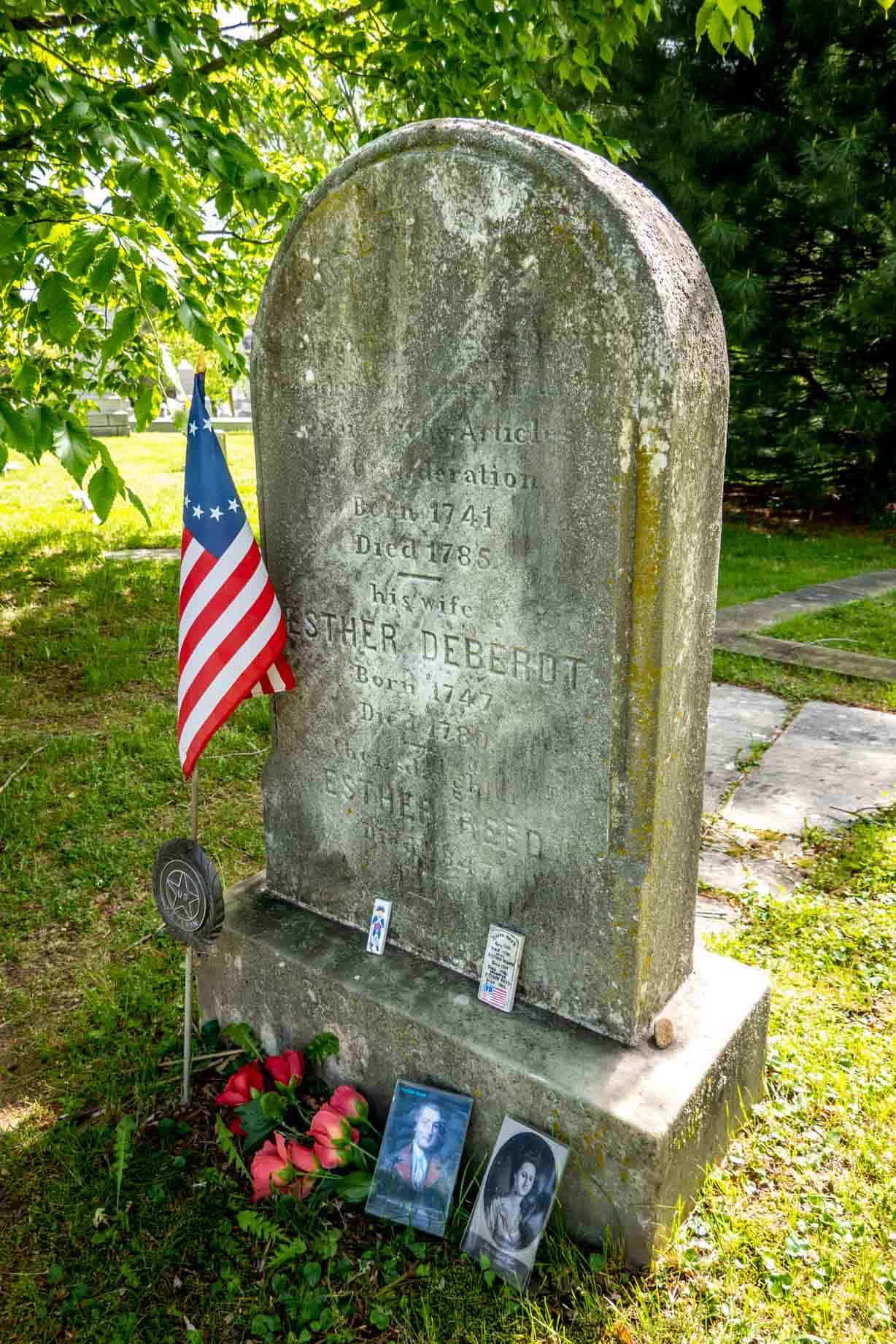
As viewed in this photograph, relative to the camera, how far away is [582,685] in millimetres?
2182

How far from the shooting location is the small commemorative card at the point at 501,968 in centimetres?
242

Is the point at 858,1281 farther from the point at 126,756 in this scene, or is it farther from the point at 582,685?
the point at 126,756

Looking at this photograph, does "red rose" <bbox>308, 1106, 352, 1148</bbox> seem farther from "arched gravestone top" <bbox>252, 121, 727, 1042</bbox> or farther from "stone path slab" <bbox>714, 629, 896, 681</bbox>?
"stone path slab" <bbox>714, 629, 896, 681</bbox>

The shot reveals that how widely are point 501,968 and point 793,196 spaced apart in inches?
386

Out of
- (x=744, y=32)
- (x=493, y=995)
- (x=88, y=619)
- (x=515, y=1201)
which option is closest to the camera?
(x=515, y=1201)

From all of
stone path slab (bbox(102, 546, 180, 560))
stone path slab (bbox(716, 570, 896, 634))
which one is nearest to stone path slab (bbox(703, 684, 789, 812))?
stone path slab (bbox(716, 570, 896, 634))

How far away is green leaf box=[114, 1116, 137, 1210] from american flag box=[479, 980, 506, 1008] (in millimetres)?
1015

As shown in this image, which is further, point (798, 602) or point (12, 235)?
point (798, 602)

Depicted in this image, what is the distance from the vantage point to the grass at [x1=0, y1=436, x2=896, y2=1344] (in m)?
2.07

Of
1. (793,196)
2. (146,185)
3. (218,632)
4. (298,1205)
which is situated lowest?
(298,1205)

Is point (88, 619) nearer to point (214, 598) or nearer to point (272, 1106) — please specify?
point (214, 598)

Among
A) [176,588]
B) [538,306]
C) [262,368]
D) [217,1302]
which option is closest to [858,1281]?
[217,1302]

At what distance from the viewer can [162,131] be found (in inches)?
126

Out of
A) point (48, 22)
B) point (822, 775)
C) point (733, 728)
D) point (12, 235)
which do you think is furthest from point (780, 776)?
point (48, 22)
